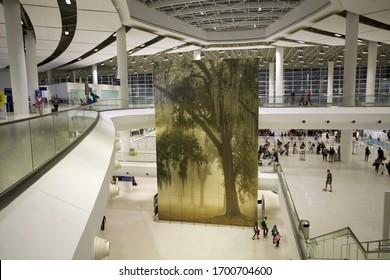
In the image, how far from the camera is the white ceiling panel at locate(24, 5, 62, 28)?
1582 centimetres

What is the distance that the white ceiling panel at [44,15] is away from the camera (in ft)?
51.9

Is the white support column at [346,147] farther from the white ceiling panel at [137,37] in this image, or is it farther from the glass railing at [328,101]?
the white ceiling panel at [137,37]

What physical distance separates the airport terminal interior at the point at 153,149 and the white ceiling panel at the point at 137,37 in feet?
0.32

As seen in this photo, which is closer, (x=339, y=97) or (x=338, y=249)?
(x=338, y=249)

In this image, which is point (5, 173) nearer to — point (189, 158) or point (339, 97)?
point (189, 158)

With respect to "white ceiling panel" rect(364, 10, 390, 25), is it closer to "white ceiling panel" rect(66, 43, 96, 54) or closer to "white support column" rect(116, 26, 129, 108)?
"white support column" rect(116, 26, 129, 108)

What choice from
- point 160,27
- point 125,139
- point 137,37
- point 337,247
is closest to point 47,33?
point 137,37

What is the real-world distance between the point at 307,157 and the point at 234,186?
11467mm

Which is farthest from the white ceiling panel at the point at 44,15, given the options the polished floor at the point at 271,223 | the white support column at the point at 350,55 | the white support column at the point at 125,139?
the white support column at the point at 350,55

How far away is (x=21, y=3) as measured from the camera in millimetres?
14836

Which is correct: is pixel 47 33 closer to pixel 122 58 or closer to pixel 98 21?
pixel 98 21

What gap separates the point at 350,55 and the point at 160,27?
540 inches

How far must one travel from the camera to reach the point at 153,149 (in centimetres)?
2989

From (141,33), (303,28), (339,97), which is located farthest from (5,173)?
(303,28)
